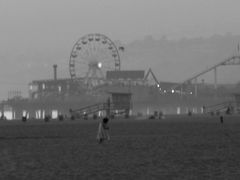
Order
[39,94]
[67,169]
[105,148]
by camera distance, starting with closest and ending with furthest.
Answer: [67,169]
[105,148]
[39,94]

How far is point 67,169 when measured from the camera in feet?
52.4

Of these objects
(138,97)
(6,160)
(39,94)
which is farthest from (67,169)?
(39,94)

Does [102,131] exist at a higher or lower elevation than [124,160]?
higher

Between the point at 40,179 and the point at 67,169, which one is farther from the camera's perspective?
the point at 67,169

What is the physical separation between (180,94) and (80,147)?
502 feet

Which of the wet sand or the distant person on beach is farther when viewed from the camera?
the distant person on beach

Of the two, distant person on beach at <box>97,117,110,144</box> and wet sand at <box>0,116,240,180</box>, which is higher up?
distant person on beach at <box>97,117,110,144</box>

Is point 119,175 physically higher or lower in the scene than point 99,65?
lower

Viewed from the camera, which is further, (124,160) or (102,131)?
(102,131)

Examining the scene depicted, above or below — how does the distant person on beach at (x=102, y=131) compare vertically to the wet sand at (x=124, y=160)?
above

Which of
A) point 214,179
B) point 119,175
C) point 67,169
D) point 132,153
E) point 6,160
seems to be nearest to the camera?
point 214,179

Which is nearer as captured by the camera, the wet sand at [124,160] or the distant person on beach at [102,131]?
the wet sand at [124,160]

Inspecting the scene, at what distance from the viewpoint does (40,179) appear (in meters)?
14.2

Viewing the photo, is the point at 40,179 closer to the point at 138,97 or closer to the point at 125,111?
the point at 125,111
